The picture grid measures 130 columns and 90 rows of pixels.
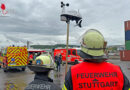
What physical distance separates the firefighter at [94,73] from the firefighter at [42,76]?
0.45 m

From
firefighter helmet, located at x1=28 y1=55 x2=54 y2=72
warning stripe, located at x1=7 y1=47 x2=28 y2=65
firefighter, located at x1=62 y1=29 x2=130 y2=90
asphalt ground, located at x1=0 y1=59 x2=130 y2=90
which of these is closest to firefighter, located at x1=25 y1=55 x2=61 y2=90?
firefighter helmet, located at x1=28 y1=55 x2=54 y2=72

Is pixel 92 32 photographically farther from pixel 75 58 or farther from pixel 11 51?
pixel 75 58

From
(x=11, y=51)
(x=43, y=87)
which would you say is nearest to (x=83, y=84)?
(x=43, y=87)

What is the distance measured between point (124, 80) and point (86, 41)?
27.9 inches

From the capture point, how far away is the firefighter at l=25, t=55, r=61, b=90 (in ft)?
8.12

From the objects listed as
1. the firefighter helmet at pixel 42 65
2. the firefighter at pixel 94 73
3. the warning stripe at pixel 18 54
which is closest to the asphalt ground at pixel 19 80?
the warning stripe at pixel 18 54

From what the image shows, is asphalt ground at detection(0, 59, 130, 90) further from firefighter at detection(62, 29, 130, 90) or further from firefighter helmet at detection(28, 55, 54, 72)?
firefighter at detection(62, 29, 130, 90)

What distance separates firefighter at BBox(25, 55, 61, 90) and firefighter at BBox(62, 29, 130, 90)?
0.45 metres

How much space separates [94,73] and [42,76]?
953 millimetres

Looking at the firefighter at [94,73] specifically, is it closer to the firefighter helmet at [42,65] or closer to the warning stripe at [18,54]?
the firefighter helmet at [42,65]

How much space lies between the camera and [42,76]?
8.70 feet

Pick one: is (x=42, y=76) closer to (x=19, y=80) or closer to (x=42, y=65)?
(x=42, y=65)

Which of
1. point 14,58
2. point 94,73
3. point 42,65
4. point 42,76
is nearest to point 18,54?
point 14,58

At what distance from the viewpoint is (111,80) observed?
2.07 m
